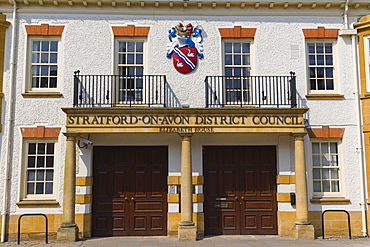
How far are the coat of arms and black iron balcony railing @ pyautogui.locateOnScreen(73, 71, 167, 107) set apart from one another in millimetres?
699

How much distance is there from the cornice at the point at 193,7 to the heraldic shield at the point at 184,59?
1201 mm

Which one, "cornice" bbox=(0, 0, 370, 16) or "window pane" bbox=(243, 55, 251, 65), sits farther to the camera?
"window pane" bbox=(243, 55, 251, 65)

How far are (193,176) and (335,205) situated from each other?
4.14 meters

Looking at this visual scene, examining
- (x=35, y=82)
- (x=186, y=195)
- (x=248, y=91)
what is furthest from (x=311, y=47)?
(x=35, y=82)

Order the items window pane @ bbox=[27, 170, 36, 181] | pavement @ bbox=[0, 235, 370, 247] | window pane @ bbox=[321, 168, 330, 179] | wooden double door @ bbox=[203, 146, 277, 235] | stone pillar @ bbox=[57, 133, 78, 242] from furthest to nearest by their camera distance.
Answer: window pane @ bbox=[321, 168, 330, 179] → wooden double door @ bbox=[203, 146, 277, 235] → window pane @ bbox=[27, 170, 36, 181] → stone pillar @ bbox=[57, 133, 78, 242] → pavement @ bbox=[0, 235, 370, 247]

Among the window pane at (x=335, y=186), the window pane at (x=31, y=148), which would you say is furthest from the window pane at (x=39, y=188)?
the window pane at (x=335, y=186)

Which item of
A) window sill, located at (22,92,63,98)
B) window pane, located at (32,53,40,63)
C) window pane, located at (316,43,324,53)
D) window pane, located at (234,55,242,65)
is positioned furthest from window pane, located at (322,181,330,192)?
window pane, located at (32,53,40,63)

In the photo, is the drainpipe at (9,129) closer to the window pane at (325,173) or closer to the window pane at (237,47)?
the window pane at (237,47)

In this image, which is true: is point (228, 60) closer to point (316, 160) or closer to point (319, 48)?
point (319, 48)

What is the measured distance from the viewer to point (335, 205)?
10.9 metres

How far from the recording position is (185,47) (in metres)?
11.3

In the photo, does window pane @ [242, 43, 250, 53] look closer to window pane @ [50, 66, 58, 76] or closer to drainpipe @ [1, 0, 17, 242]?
window pane @ [50, 66, 58, 76]

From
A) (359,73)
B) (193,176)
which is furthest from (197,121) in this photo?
(359,73)

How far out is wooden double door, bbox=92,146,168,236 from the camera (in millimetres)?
10984
